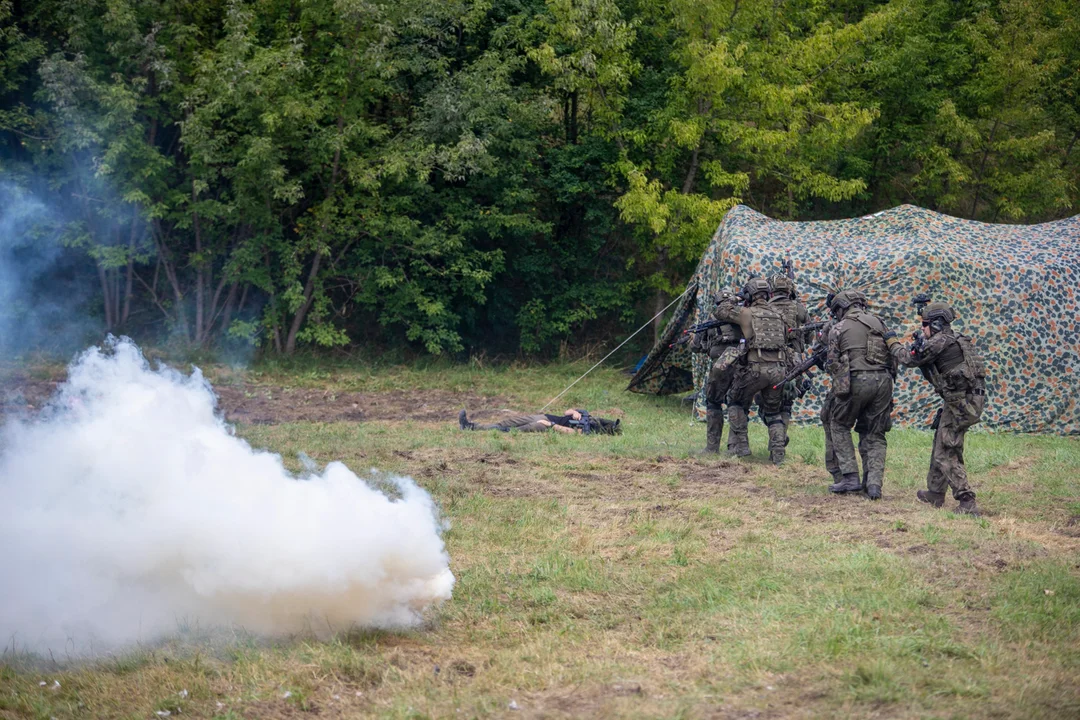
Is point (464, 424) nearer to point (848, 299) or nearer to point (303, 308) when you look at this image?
point (848, 299)

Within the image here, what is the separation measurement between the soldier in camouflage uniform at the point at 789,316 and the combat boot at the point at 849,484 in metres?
2.21

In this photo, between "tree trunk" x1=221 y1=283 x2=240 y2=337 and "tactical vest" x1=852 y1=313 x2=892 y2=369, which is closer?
"tactical vest" x1=852 y1=313 x2=892 y2=369

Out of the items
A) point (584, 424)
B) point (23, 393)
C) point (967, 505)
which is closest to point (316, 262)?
point (23, 393)

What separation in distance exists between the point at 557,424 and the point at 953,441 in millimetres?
6577

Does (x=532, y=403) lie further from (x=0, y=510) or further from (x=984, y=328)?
(x=0, y=510)

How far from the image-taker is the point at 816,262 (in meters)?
16.2

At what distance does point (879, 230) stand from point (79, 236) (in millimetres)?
14832

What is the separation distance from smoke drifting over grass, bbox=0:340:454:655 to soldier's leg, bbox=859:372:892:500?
560cm

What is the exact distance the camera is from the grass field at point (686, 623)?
568cm

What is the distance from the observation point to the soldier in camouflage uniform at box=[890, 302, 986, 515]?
32.6 ft

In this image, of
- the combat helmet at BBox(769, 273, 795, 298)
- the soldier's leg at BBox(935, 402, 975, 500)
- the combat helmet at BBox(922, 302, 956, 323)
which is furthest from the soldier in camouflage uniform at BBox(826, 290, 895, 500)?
the combat helmet at BBox(769, 273, 795, 298)

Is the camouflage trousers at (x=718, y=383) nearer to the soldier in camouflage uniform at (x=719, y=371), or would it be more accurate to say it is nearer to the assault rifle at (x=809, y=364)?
the soldier in camouflage uniform at (x=719, y=371)

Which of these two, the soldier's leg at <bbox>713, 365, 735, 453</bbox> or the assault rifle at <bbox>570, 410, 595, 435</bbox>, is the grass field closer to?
the soldier's leg at <bbox>713, 365, 735, 453</bbox>

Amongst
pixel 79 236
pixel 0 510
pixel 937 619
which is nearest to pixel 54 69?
pixel 79 236
